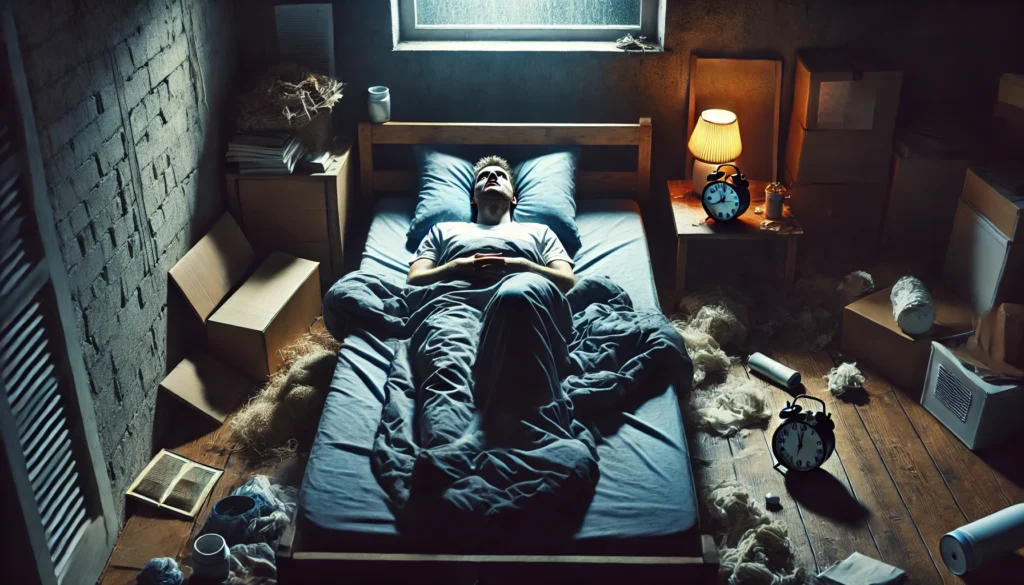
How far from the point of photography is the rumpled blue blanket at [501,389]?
2514mm

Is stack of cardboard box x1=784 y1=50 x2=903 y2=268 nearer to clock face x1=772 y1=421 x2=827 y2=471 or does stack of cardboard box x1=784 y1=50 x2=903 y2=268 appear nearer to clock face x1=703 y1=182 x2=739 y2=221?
clock face x1=703 y1=182 x2=739 y2=221

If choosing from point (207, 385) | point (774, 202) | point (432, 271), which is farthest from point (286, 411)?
point (774, 202)

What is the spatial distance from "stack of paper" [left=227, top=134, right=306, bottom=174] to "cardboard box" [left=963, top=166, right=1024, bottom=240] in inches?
113

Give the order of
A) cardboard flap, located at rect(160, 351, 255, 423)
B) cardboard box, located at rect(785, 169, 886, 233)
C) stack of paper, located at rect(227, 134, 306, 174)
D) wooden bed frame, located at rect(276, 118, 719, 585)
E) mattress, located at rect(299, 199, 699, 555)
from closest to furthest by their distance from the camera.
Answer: wooden bed frame, located at rect(276, 118, 719, 585)
mattress, located at rect(299, 199, 699, 555)
cardboard flap, located at rect(160, 351, 255, 423)
stack of paper, located at rect(227, 134, 306, 174)
cardboard box, located at rect(785, 169, 886, 233)

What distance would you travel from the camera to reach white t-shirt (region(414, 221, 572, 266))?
369cm

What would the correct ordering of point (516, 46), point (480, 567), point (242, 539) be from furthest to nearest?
1. point (516, 46)
2. point (242, 539)
3. point (480, 567)

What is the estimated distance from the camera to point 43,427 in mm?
2543

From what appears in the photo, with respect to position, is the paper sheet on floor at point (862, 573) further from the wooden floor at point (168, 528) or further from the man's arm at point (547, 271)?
the wooden floor at point (168, 528)

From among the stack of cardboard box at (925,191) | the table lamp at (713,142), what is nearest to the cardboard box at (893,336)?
the stack of cardboard box at (925,191)

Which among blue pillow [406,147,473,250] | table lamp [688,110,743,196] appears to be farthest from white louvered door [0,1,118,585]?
table lamp [688,110,743,196]

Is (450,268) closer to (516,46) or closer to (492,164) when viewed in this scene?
(492,164)

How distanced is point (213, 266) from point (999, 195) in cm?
311

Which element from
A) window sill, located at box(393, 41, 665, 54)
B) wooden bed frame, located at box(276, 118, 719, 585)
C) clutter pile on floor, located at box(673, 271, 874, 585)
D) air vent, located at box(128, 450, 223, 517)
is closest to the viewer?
wooden bed frame, located at box(276, 118, 719, 585)

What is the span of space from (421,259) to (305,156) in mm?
862
